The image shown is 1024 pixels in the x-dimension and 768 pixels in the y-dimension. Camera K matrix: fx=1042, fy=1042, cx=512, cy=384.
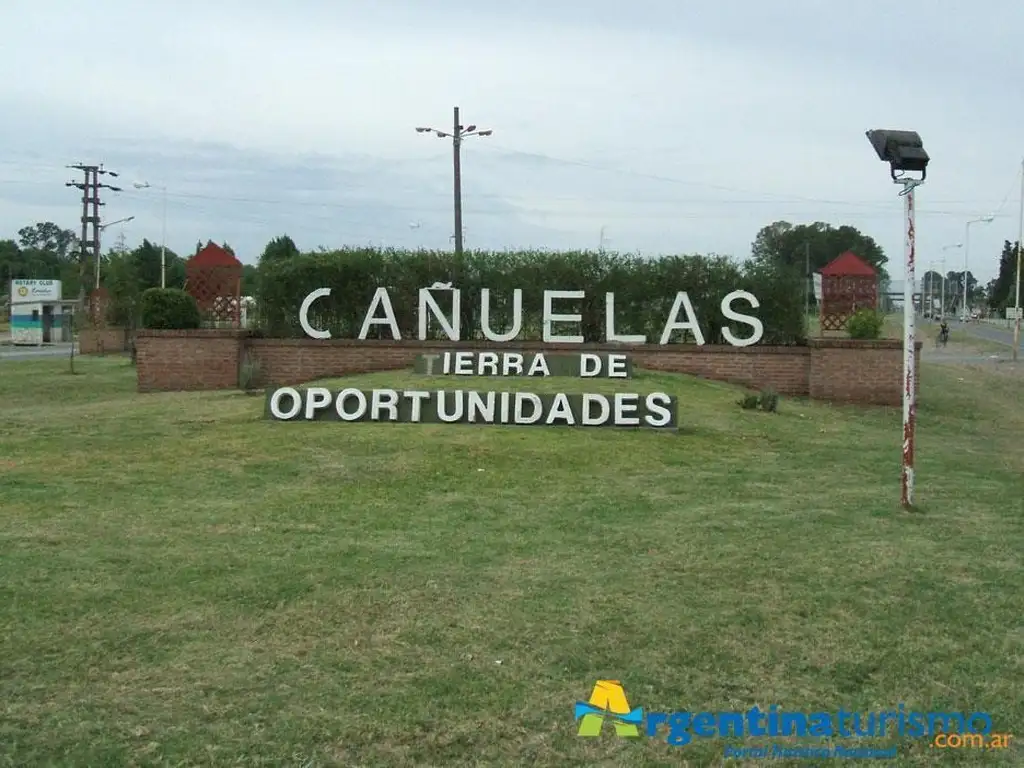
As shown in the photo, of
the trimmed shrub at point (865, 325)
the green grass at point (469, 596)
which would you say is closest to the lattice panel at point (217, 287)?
the green grass at point (469, 596)

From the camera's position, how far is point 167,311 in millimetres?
18891

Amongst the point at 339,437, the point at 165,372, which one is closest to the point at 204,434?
the point at 339,437

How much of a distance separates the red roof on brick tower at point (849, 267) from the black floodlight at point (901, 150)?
1195 centimetres

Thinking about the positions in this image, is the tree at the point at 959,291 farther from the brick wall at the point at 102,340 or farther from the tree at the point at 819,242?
the brick wall at the point at 102,340

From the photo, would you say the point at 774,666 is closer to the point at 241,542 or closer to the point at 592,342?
the point at 241,542

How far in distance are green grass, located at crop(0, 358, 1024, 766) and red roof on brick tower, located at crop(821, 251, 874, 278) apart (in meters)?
8.73

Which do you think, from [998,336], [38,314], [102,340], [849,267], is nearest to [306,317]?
[849,267]

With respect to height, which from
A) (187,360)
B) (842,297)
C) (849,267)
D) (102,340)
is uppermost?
(849,267)

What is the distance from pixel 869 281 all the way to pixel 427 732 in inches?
675

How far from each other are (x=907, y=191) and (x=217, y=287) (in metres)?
14.9

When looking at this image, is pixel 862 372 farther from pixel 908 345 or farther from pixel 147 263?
pixel 147 263

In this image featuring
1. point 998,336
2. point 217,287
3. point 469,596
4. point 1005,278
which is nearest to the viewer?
point 469,596

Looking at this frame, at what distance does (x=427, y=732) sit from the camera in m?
4.05

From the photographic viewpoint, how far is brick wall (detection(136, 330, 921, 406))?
17.5 metres
